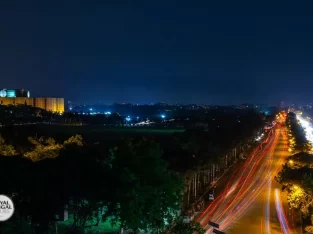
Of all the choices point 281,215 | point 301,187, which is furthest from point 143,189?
point 281,215

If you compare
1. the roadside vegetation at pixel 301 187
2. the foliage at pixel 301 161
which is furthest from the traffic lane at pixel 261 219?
A: the foliage at pixel 301 161

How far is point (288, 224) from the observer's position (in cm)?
2164

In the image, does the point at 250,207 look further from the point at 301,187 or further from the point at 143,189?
the point at 143,189

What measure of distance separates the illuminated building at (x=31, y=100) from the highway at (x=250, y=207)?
421ft

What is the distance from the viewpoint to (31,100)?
520ft

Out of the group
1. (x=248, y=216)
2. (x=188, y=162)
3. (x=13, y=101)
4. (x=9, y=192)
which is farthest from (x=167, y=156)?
(x=13, y=101)

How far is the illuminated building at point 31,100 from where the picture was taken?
6117 inches

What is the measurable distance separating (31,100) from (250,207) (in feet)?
468

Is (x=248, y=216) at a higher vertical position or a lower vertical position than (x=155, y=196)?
lower

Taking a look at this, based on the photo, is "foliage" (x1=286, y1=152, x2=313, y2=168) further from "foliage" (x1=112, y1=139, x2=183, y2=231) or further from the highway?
"foliage" (x1=112, y1=139, x2=183, y2=231)

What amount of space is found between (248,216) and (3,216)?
15.3 meters

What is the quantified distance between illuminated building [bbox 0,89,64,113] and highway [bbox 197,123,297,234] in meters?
128

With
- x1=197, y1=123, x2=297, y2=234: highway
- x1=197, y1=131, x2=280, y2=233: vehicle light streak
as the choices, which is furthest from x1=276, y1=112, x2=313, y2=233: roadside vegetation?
x1=197, y1=131, x2=280, y2=233: vehicle light streak

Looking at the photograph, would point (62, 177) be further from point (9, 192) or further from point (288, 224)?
point (288, 224)
